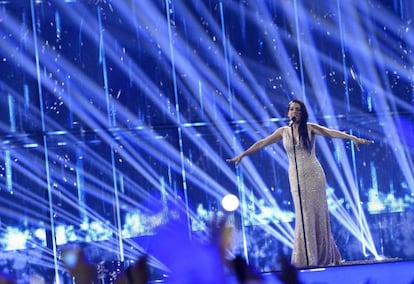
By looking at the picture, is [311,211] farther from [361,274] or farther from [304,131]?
[361,274]

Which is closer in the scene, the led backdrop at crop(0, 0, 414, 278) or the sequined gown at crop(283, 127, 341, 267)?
the sequined gown at crop(283, 127, 341, 267)

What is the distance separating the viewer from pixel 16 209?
7570mm

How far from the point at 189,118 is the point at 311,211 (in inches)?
72.8

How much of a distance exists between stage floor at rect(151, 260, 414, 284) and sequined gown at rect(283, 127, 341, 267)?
741 mm

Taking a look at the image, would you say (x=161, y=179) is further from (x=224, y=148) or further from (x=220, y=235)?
(x=220, y=235)

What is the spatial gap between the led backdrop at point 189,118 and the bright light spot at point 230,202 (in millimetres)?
47

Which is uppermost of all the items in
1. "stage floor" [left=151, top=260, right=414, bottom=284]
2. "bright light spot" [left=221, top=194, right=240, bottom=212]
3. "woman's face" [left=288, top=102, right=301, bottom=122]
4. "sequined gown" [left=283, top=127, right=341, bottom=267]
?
"woman's face" [left=288, top=102, right=301, bottom=122]

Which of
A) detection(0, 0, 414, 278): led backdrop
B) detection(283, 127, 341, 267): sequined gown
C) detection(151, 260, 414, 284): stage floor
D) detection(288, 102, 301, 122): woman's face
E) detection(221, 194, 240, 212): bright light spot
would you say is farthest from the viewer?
detection(221, 194, 240, 212): bright light spot

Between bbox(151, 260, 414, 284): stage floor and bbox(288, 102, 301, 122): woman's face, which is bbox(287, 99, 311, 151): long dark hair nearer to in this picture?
bbox(288, 102, 301, 122): woman's face

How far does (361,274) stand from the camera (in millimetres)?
4770

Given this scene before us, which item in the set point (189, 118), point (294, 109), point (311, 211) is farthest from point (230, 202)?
point (294, 109)

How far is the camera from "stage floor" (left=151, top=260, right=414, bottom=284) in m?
4.37

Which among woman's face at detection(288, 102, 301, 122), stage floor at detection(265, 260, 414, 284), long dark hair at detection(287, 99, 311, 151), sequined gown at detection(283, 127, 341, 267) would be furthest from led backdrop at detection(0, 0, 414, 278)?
stage floor at detection(265, 260, 414, 284)

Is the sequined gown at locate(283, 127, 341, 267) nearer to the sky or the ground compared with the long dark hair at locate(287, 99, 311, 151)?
nearer to the ground
